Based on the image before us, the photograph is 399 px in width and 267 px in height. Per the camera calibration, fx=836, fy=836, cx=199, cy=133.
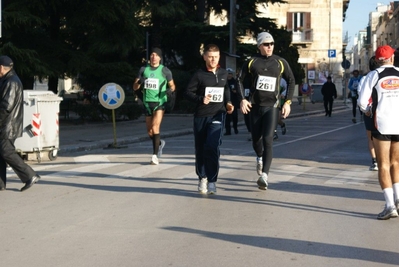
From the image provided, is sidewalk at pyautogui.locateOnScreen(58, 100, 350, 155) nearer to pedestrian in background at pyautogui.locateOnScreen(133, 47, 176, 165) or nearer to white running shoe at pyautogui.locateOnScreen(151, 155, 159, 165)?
white running shoe at pyautogui.locateOnScreen(151, 155, 159, 165)

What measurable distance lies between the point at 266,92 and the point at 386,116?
243cm

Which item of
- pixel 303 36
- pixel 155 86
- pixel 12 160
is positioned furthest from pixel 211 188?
pixel 303 36

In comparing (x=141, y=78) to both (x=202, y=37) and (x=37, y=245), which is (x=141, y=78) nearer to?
(x=37, y=245)

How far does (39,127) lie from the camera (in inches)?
624

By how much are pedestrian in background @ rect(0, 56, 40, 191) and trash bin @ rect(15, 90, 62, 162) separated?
4.56 m

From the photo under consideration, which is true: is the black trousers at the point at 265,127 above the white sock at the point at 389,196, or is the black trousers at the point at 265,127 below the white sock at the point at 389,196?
above

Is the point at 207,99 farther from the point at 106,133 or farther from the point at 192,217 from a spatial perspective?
the point at 106,133

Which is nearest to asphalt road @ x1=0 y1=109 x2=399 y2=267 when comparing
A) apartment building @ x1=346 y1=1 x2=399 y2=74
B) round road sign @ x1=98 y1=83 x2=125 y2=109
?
round road sign @ x1=98 y1=83 x2=125 y2=109

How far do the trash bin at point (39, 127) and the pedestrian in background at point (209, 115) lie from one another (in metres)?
5.84

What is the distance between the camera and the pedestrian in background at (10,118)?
426 inches

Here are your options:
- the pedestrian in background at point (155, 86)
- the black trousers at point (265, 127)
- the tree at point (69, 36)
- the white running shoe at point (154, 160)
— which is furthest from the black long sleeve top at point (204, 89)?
the tree at point (69, 36)

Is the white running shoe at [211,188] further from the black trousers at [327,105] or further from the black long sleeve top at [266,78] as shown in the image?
the black trousers at [327,105]

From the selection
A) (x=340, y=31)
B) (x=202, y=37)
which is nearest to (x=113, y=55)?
(x=202, y=37)

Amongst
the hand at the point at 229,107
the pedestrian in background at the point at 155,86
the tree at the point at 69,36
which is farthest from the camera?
the tree at the point at 69,36
